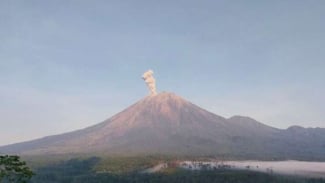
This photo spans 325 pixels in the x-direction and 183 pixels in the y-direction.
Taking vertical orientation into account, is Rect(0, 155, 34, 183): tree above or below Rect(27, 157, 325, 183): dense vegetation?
below

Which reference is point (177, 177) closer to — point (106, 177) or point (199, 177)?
point (199, 177)

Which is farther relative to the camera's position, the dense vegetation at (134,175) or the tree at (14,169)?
the dense vegetation at (134,175)

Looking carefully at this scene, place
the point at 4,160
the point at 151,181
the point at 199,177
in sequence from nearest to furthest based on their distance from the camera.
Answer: the point at 4,160
the point at 151,181
the point at 199,177

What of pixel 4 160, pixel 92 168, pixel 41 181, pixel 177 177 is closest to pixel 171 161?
pixel 92 168

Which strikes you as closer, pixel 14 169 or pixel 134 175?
pixel 14 169

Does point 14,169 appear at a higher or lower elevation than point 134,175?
lower

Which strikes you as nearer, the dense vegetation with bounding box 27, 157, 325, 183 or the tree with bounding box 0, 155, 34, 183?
the tree with bounding box 0, 155, 34, 183

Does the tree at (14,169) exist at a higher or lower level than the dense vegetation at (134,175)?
lower

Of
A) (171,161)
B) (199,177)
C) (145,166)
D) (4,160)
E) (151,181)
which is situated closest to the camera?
(4,160)
